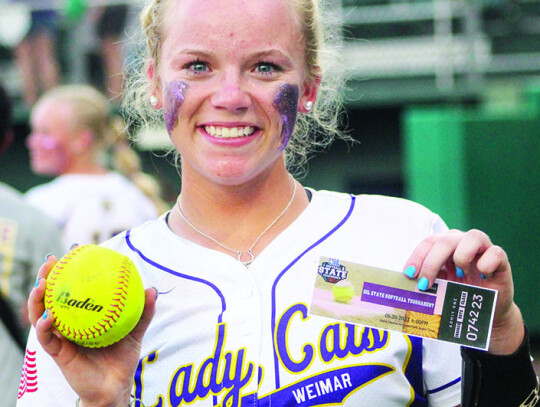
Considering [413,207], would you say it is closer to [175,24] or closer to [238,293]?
[238,293]

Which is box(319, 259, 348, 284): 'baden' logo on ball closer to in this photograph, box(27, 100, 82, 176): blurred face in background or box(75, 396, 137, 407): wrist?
box(75, 396, 137, 407): wrist

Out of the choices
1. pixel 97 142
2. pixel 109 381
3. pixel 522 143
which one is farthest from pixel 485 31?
pixel 109 381

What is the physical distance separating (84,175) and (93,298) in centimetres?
357

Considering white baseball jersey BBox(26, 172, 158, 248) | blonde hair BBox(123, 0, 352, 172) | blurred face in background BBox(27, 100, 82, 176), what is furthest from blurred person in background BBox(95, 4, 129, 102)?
blonde hair BBox(123, 0, 352, 172)

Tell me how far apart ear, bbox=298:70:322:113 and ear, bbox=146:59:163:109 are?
0.38m

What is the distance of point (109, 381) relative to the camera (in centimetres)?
182

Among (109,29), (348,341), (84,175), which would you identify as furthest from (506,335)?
(109,29)

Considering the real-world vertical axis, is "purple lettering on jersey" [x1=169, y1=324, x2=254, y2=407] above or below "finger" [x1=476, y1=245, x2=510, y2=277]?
below

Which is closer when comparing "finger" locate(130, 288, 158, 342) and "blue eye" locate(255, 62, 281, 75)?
"finger" locate(130, 288, 158, 342)

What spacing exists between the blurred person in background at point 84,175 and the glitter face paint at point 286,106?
3.03m

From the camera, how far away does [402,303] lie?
1.83 meters

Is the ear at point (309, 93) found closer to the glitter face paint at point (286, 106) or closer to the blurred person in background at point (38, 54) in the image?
the glitter face paint at point (286, 106)

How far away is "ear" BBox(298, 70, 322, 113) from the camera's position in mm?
2205

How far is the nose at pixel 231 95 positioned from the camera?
6.49ft
